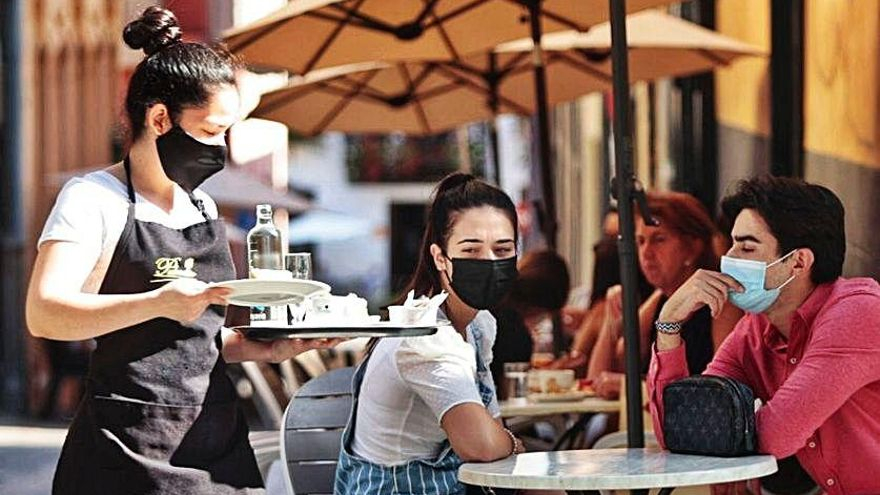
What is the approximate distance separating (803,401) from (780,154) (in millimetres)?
4782

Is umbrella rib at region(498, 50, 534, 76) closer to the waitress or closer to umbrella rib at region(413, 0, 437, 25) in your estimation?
umbrella rib at region(413, 0, 437, 25)

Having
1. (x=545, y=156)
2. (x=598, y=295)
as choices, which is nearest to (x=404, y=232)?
(x=545, y=156)

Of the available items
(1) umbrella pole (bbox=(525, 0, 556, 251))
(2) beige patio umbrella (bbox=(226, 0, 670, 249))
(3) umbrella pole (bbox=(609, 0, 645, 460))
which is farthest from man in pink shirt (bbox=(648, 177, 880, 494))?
(1) umbrella pole (bbox=(525, 0, 556, 251))

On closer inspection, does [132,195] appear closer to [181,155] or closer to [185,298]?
[181,155]

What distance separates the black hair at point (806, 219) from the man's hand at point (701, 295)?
0.16 meters

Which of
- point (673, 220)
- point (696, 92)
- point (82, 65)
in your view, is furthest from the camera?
point (82, 65)

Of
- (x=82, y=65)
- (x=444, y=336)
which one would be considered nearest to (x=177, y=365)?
(x=444, y=336)

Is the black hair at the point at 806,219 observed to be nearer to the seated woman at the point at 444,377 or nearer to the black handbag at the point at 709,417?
the black handbag at the point at 709,417

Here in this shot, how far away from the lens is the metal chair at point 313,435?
16.2 feet

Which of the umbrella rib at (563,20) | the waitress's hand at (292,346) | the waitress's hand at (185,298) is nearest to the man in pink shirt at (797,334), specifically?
the waitress's hand at (292,346)

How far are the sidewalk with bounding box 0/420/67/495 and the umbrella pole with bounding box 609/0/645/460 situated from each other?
15.1 ft

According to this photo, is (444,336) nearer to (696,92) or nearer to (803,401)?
(803,401)

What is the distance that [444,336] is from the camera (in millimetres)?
4207

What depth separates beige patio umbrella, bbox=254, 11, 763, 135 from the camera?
9.18 meters
